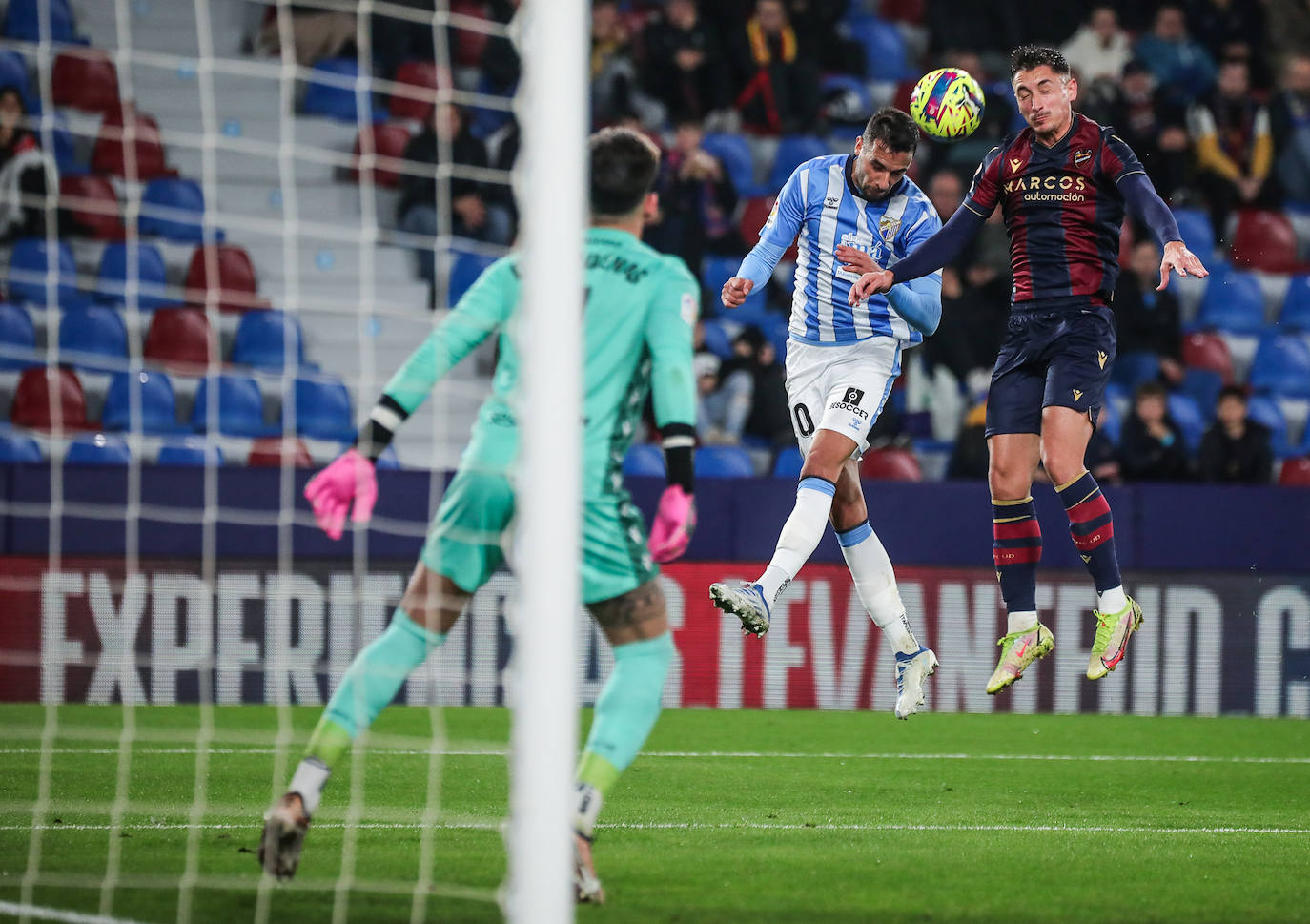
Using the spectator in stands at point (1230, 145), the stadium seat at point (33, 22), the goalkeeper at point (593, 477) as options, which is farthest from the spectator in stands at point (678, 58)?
the goalkeeper at point (593, 477)

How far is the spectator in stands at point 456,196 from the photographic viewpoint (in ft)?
40.3

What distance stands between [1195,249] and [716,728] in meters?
7.09

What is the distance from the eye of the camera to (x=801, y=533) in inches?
269

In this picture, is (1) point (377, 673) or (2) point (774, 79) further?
(2) point (774, 79)

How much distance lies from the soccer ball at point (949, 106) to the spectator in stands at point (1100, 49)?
27.6 feet

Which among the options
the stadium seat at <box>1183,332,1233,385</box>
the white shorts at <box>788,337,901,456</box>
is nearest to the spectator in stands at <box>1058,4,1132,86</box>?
the stadium seat at <box>1183,332,1233,385</box>

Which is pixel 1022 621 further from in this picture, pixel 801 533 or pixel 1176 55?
pixel 1176 55

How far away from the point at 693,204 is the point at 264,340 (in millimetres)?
3413

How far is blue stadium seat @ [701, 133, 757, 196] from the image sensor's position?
46.1ft

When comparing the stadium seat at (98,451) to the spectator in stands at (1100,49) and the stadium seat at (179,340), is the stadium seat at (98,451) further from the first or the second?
the spectator in stands at (1100,49)

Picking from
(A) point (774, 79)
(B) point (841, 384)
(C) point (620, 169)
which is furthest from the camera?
(A) point (774, 79)

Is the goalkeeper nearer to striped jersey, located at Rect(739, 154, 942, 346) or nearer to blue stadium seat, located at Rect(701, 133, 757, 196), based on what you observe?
striped jersey, located at Rect(739, 154, 942, 346)

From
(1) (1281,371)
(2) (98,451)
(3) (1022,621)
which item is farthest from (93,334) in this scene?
(1) (1281,371)

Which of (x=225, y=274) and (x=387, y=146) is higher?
(x=387, y=146)
